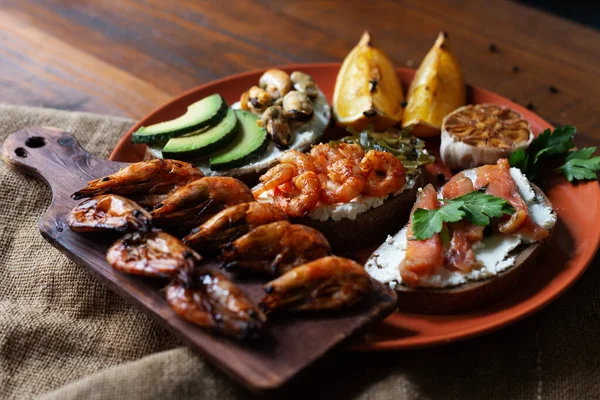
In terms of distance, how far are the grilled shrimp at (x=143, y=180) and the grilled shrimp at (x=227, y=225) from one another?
529 millimetres

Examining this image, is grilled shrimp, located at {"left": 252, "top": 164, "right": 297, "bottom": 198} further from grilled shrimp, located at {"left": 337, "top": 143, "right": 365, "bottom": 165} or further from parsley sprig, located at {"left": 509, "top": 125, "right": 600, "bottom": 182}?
parsley sprig, located at {"left": 509, "top": 125, "right": 600, "bottom": 182}

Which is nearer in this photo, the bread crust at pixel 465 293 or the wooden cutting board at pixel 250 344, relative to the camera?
the wooden cutting board at pixel 250 344

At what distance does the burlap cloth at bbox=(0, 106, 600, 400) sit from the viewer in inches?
137

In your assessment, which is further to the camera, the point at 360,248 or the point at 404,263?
the point at 360,248

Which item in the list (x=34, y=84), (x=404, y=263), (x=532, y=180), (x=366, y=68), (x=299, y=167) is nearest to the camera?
(x=404, y=263)

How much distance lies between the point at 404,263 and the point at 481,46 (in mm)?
3835

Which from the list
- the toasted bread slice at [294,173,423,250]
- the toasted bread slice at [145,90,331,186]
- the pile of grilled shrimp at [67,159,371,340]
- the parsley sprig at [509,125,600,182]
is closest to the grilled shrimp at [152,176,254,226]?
the pile of grilled shrimp at [67,159,371,340]

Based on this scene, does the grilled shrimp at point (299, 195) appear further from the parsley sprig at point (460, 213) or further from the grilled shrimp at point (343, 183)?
the parsley sprig at point (460, 213)

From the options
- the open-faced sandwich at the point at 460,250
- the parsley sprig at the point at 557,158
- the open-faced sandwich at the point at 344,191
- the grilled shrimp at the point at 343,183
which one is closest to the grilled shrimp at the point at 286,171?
the open-faced sandwich at the point at 344,191

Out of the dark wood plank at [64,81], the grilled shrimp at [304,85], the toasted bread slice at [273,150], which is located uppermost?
the grilled shrimp at [304,85]

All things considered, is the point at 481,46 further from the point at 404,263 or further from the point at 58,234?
the point at 58,234

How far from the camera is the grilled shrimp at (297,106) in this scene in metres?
4.98

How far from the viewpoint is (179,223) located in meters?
3.94

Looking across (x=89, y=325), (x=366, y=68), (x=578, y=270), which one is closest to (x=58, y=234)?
(x=89, y=325)
